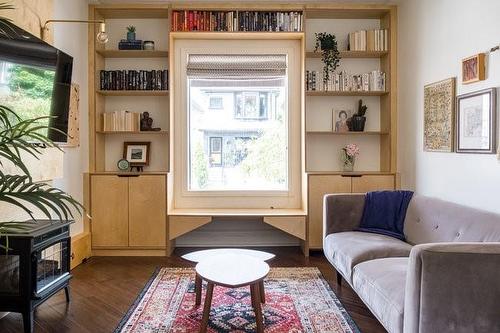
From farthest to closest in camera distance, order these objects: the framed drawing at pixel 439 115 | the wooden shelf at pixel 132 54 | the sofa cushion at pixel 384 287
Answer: the wooden shelf at pixel 132 54 < the framed drawing at pixel 439 115 < the sofa cushion at pixel 384 287

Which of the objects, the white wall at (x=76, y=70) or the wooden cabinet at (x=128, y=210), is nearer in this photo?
the white wall at (x=76, y=70)

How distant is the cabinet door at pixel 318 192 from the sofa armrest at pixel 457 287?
258 centimetres

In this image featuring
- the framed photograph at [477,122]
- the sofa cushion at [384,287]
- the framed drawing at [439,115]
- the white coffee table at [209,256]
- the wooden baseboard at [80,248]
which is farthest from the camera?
the wooden baseboard at [80,248]

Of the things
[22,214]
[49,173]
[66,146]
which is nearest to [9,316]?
[22,214]

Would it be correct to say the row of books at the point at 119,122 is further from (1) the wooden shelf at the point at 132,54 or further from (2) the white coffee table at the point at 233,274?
(2) the white coffee table at the point at 233,274

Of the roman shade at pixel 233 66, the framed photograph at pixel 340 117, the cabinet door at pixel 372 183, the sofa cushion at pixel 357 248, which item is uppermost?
the roman shade at pixel 233 66

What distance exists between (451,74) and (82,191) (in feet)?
12.1

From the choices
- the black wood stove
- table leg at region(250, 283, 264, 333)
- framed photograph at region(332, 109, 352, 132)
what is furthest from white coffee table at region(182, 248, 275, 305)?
framed photograph at region(332, 109, 352, 132)

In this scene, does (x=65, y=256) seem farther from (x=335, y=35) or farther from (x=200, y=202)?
(x=335, y=35)

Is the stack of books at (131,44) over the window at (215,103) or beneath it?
over

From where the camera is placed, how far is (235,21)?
4430mm

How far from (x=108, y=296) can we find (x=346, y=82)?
3216 millimetres

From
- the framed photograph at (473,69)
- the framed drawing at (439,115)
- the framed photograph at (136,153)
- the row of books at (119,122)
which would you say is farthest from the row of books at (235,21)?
the framed photograph at (473,69)

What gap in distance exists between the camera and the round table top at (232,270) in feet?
7.90
